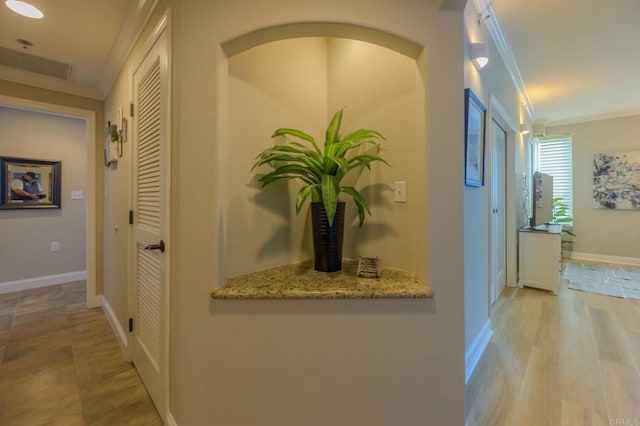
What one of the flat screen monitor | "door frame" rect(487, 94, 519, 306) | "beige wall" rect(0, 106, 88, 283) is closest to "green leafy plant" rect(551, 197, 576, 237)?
the flat screen monitor

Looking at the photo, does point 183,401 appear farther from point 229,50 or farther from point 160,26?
point 160,26

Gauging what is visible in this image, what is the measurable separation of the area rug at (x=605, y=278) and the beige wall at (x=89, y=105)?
5.96m

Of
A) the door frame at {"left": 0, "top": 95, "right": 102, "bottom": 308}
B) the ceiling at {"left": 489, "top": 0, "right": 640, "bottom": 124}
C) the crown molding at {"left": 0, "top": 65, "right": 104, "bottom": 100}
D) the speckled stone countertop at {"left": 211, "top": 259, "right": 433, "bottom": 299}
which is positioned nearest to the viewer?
the speckled stone countertop at {"left": 211, "top": 259, "right": 433, "bottom": 299}

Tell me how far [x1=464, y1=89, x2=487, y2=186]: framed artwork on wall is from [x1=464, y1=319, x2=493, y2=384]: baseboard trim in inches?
46.5

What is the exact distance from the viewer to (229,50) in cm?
122

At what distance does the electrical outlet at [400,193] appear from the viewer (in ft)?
4.64

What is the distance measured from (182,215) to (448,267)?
127 centimetres

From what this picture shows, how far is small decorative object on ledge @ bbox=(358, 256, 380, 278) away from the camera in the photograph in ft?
4.39

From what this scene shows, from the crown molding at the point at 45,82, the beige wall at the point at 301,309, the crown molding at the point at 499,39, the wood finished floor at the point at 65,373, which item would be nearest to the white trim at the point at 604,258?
the crown molding at the point at 499,39

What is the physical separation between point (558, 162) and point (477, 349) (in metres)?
5.19

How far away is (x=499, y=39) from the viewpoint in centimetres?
243

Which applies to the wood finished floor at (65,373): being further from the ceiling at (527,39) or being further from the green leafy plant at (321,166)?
the ceiling at (527,39)

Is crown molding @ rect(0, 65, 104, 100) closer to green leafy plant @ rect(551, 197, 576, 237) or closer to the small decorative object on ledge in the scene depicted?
the small decorative object on ledge

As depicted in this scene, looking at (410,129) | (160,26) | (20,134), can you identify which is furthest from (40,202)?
(410,129)
